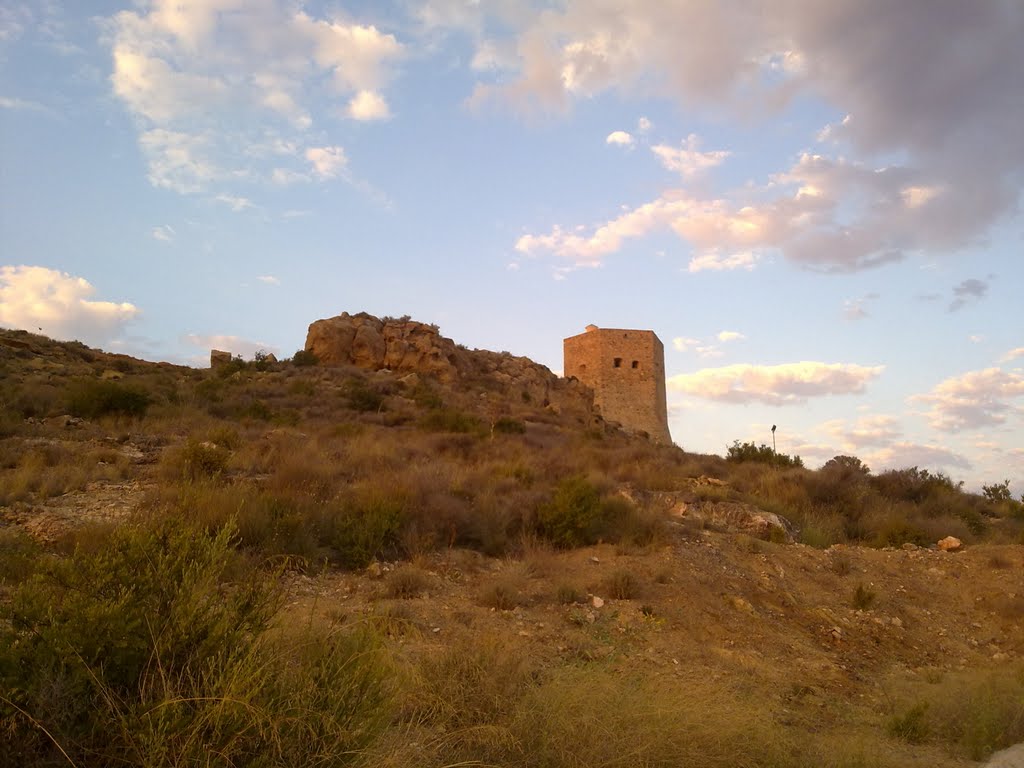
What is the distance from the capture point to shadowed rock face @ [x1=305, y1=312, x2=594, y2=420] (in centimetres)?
2577

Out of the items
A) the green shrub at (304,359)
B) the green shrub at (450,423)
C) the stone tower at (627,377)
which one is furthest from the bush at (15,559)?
the stone tower at (627,377)

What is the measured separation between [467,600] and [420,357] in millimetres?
20585

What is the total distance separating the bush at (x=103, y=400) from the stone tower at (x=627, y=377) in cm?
2054

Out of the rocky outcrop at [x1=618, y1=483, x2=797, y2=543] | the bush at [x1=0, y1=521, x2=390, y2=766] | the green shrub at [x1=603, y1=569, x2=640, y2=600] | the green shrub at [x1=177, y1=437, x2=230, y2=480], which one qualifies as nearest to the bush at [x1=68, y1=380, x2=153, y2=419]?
the green shrub at [x1=177, y1=437, x2=230, y2=480]

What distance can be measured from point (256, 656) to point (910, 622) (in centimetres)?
656

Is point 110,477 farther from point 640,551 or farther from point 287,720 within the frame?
point 287,720

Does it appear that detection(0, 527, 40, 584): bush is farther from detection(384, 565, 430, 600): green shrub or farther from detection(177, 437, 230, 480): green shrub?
detection(177, 437, 230, 480): green shrub

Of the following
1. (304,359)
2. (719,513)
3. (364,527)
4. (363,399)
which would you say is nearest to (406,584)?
(364,527)

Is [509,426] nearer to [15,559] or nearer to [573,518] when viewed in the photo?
[573,518]

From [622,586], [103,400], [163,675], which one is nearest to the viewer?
[163,675]

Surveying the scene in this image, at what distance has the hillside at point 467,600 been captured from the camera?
7.47ft

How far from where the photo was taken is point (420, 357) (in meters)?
25.9

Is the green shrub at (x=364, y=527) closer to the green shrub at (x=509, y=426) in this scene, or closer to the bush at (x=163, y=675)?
the bush at (x=163, y=675)

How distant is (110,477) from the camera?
8.70 metres
